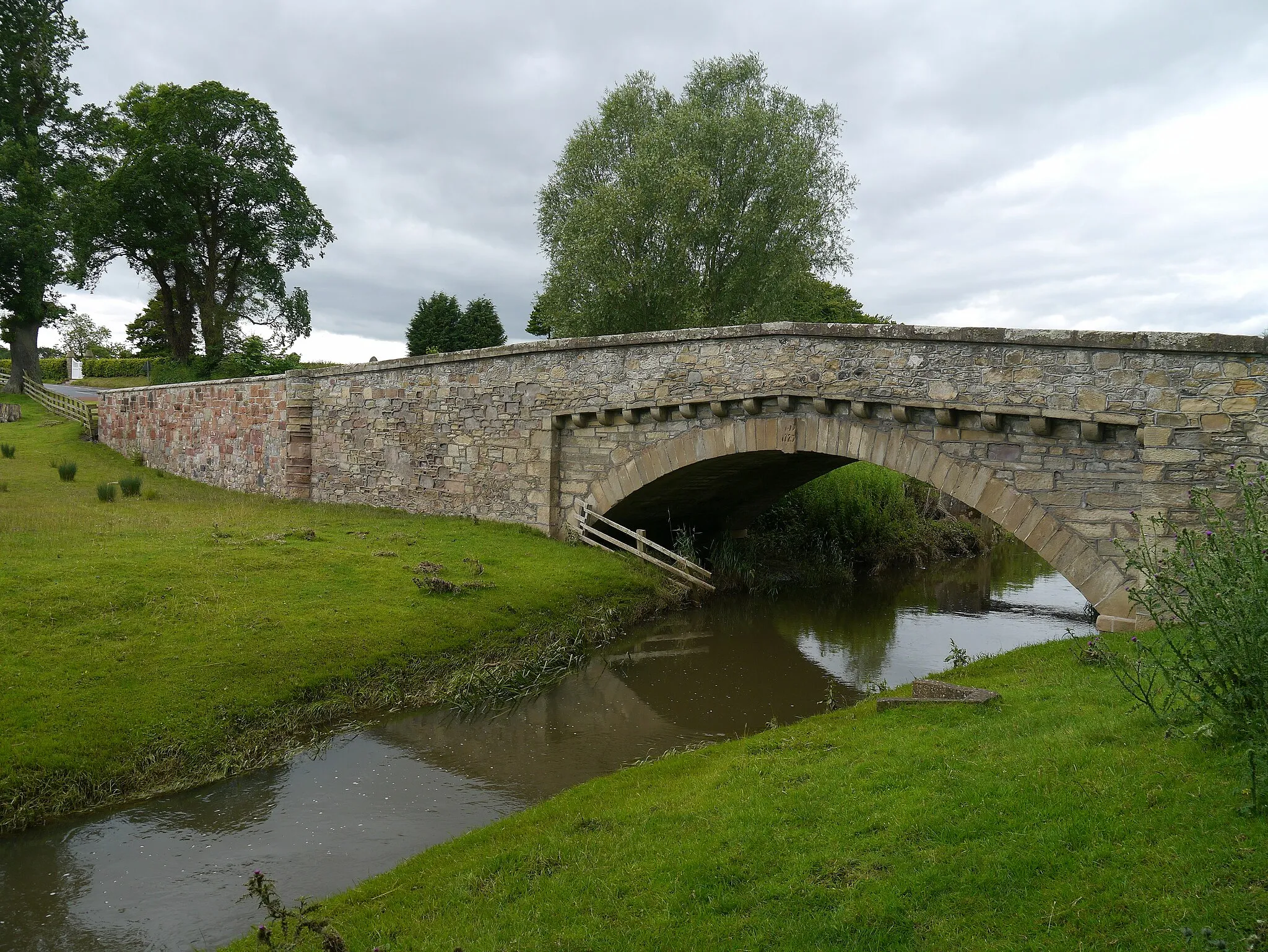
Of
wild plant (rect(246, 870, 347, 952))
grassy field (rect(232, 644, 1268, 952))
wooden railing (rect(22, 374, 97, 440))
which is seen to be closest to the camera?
grassy field (rect(232, 644, 1268, 952))

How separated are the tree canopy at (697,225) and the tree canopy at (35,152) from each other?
18.5 metres

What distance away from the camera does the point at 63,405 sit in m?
30.8

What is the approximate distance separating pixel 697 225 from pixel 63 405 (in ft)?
76.8

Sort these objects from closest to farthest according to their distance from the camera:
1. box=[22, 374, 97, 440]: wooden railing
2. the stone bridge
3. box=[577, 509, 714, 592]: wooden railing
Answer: the stone bridge < box=[577, 509, 714, 592]: wooden railing < box=[22, 374, 97, 440]: wooden railing

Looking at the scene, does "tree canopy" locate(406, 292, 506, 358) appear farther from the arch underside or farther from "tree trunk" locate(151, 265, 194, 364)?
the arch underside

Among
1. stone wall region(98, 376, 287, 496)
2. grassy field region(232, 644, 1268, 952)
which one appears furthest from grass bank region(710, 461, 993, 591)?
stone wall region(98, 376, 287, 496)

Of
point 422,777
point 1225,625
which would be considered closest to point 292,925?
point 422,777

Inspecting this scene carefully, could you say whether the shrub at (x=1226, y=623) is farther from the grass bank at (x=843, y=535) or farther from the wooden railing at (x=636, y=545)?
the grass bank at (x=843, y=535)

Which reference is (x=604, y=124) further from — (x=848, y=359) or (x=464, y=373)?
(x=848, y=359)

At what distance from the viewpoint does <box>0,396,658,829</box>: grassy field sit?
7215 mm

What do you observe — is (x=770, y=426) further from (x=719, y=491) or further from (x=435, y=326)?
(x=435, y=326)

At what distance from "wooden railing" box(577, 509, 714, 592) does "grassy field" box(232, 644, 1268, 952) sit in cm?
759

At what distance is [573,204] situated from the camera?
25406mm

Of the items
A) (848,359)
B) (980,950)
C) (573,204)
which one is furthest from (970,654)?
(573,204)
